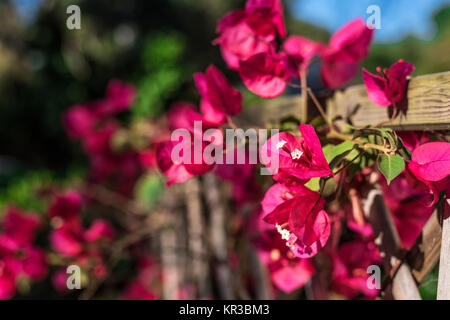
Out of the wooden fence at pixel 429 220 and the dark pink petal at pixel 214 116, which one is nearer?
the wooden fence at pixel 429 220

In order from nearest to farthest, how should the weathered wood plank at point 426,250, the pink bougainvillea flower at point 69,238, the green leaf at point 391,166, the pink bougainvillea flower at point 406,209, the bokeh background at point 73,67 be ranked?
the green leaf at point 391,166 → the weathered wood plank at point 426,250 → the pink bougainvillea flower at point 406,209 → the pink bougainvillea flower at point 69,238 → the bokeh background at point 73,67

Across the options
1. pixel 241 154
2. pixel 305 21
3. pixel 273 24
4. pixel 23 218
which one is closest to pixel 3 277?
pixel 23 218

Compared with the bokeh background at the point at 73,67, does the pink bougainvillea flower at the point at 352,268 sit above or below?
below

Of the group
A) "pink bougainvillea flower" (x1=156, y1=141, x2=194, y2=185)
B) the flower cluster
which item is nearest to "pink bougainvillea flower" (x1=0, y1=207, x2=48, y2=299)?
"pink bougainvillea flower" (x1=156, y1=141, x2=194, y2=185)

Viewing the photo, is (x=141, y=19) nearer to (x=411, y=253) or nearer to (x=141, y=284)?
(x=141, y=284)

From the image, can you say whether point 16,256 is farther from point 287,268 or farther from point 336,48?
point 336,48

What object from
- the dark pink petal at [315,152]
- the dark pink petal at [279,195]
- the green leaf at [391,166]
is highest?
the dark pink petal at [315,152]

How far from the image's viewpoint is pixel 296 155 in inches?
17.0

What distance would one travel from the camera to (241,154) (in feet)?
1.94

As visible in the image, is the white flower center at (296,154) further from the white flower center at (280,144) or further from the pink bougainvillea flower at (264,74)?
the pink bougainvillea flower at (264,74)

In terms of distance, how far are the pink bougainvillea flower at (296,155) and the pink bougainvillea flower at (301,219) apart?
24mm

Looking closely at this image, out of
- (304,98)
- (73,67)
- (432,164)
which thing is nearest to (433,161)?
(432,164)

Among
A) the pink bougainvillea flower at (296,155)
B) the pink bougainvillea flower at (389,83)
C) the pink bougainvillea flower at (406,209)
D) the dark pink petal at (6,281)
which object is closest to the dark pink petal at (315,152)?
the pink bougainvillea flower at (296,155)

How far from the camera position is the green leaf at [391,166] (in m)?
0.38
